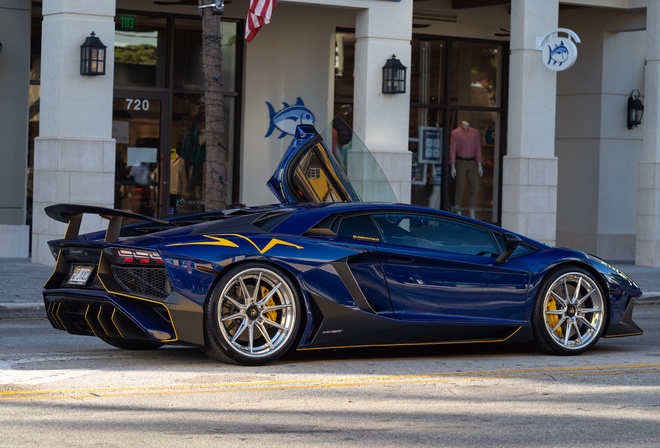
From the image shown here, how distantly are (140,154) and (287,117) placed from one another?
2596 mm

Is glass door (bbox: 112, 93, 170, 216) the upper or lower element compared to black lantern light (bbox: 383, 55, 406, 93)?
lower

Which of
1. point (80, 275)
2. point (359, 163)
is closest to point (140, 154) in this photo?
point (359, 163)

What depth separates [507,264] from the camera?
923cm

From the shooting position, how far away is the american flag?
56.5ft

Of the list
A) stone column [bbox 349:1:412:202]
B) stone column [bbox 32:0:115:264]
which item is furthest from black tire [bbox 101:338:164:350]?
stone column [bbox 349:1:412:202]

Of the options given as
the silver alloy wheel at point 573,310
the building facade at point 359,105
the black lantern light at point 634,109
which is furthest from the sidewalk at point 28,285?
the silver alloy wheel at point 573,310

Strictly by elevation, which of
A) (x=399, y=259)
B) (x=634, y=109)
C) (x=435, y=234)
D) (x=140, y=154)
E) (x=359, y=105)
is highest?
(x=634, y=109)

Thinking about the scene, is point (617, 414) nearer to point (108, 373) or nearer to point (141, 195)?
point (108, 373)

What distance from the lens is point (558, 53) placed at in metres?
19.8

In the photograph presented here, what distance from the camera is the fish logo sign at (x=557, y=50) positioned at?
19.6m

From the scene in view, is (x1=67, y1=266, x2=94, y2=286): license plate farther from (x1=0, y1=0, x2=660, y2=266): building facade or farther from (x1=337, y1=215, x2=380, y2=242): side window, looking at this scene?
(x1=0, y1=0, x2=660, y2=266): building facade

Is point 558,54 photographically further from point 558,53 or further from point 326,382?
point 326,382

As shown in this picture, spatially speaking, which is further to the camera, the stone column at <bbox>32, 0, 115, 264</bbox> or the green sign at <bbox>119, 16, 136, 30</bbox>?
the green sign at <bbox>119, 16, 136, 30</bbox>

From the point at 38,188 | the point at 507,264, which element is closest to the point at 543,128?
the point at 38,188
